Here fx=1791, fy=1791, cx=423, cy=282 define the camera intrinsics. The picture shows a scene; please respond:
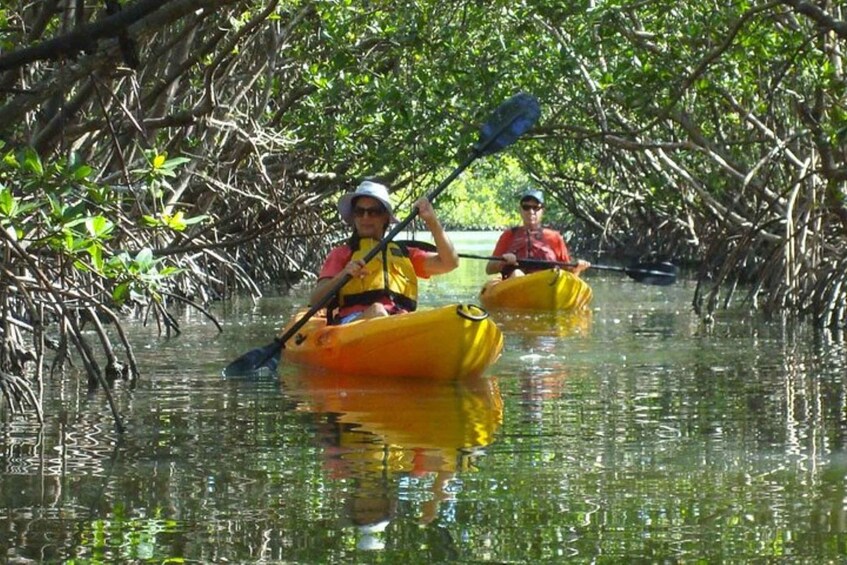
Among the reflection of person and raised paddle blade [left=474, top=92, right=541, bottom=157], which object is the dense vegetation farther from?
the reflection of person

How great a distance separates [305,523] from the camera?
16.2 feet

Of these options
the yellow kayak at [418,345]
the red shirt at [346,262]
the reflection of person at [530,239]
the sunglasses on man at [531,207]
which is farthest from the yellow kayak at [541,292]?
the yellow kayak at [418,345]

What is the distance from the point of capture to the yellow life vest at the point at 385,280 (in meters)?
9.46

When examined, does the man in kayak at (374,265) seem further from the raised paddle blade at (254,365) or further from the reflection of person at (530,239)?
the reflection of person at (530,239)

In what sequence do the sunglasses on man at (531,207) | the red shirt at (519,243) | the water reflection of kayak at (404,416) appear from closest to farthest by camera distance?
the water reflection of kayak at (404,416) → the sunglasses on man at (531,207) → the red shirt at (519,243)

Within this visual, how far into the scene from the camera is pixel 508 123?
10398 mm

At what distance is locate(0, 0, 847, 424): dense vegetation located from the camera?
27.1ft

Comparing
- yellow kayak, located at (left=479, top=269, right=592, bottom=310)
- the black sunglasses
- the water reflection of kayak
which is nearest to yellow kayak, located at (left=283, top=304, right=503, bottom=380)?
the water reflection of kayak

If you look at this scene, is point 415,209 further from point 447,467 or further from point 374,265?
point 447,467

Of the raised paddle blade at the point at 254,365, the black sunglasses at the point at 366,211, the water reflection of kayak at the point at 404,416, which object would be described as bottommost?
the water reflection of kayak at the point at 404,416

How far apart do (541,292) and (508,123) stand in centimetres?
484

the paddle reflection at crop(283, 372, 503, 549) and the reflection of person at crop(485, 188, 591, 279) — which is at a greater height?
the reflection of person at crop(485, 188, 591, 279)

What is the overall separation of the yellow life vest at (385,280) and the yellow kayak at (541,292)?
5.49 meters

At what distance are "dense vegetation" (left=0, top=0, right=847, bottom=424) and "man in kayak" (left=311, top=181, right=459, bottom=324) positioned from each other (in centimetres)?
38
